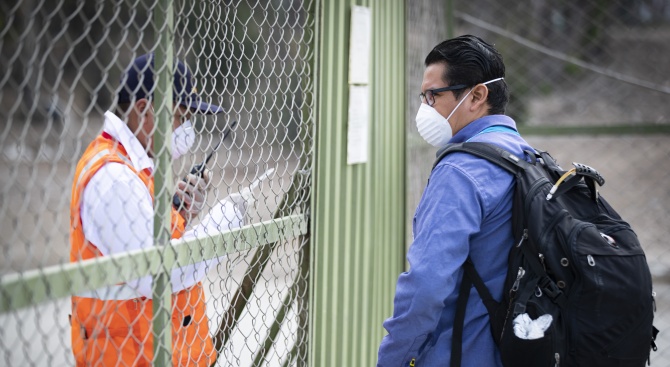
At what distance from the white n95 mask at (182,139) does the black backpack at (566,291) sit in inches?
37.1

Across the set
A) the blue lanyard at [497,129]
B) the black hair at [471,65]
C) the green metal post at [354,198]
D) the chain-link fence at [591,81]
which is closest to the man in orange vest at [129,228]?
the green metal post at [354,198]

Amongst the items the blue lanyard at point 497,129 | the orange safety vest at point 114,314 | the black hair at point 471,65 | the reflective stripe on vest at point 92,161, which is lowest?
the orange safety vest at point 114,314

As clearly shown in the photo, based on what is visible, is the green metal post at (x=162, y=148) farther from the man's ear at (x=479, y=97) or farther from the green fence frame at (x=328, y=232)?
the man's ear at (x=479, y=97)

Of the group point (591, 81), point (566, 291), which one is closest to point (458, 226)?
point (566, 291)

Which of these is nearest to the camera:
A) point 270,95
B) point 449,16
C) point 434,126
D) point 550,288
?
point 550,288

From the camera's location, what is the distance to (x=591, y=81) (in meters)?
11.4

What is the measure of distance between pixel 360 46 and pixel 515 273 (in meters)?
1.48

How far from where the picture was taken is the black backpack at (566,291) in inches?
82.0

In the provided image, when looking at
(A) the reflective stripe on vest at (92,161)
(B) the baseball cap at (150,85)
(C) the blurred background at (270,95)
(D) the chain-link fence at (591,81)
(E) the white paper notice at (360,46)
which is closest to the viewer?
(C) the blurred background at (270,95)

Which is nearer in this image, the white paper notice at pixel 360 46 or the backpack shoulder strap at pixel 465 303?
the backpack shoulder strap at pixel 465 303

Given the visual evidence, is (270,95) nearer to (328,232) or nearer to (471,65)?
(328,232)

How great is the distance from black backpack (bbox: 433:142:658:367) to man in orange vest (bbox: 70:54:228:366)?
2.77 ft

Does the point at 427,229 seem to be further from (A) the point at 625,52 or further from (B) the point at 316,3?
(A) the point at 625,52

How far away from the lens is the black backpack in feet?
6.83
